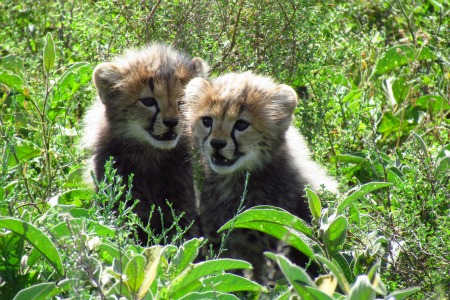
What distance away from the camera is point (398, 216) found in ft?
12.3

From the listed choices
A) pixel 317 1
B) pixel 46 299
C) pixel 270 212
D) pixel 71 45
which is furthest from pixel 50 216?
pixel 71 45

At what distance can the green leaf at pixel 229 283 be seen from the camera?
2.97 m

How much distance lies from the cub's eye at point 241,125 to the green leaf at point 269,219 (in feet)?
3.48

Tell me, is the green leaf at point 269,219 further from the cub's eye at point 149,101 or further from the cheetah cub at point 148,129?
the cub's eye at point 149,101

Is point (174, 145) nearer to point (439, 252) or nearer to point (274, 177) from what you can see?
point (274, 177)

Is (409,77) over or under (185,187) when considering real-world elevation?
over

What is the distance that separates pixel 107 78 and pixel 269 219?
5.53ft

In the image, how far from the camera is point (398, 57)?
18.4 ft

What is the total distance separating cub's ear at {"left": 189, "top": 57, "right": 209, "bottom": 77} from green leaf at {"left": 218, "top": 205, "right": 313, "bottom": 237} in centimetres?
156

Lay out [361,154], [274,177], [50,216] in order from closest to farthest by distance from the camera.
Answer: [50,216]
[274,177]
[361,154]

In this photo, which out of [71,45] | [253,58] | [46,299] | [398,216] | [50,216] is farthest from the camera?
[71,45]

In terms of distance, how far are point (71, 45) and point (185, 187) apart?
234 cm

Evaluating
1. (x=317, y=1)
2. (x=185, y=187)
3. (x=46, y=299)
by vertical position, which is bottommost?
(x=185, y=187)

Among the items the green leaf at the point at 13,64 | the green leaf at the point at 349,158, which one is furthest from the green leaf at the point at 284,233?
the green leaf at the point at 13,64
